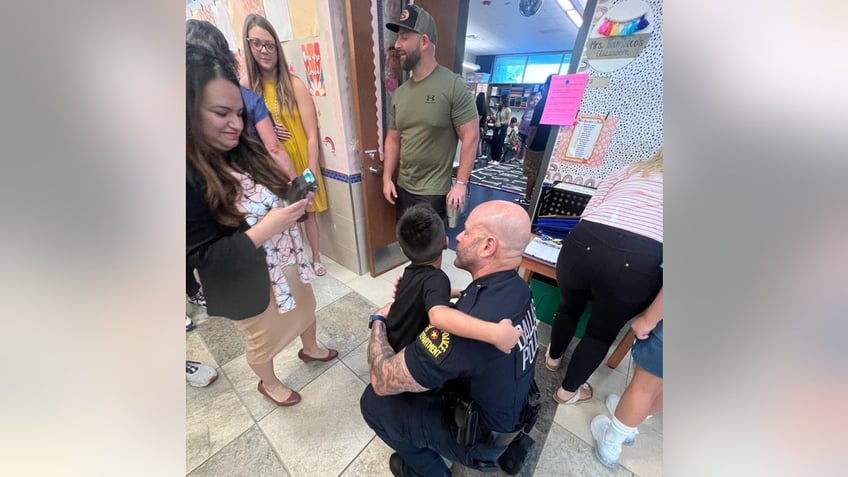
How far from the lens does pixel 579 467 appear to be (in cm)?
112

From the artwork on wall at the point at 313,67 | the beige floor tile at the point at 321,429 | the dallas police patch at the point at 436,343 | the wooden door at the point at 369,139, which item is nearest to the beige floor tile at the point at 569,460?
the beige floor tile at the point at 321,429

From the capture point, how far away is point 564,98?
158 centimetres

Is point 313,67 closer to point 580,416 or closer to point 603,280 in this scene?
point 603,280

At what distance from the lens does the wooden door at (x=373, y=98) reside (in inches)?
63.3

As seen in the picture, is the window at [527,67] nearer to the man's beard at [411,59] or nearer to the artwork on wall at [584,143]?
the artwork on wall at [584,143]

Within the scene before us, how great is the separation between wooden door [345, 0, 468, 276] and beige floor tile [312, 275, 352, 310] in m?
0.28
